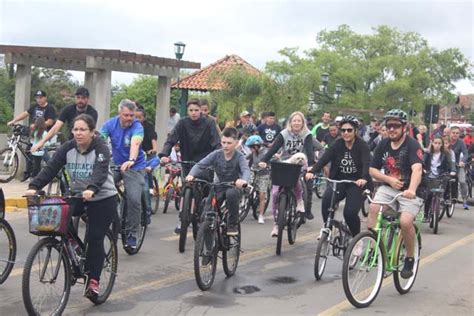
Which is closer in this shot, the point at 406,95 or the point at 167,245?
the point at 167,245

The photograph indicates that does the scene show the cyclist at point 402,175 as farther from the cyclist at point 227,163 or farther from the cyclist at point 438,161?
the cyclist at point 438,161

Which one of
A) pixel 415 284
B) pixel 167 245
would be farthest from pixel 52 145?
pixel 415 284

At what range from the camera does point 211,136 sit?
9242 millimetres

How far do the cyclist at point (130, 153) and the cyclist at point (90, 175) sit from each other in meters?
2.14

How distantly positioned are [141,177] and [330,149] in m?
2.40

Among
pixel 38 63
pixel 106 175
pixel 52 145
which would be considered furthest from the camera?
pixel 38 63

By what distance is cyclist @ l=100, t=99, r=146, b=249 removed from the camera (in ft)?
26.7

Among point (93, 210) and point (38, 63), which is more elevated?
point (38, 63)

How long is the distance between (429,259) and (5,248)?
5.68 metres

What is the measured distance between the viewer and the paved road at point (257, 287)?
6238 mm

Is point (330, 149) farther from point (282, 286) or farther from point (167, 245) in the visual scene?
point (167, 245)

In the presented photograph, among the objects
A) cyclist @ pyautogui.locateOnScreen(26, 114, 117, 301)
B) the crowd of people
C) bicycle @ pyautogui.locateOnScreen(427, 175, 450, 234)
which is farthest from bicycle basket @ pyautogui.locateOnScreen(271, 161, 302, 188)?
bicycle @ pyautogui.locateOnScreen(427, 175, 450, 234)

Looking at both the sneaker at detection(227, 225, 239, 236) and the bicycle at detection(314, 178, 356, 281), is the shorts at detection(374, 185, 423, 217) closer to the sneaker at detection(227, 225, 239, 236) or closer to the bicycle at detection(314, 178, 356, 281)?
the bicycle at detection(314, 178, 356, 281)

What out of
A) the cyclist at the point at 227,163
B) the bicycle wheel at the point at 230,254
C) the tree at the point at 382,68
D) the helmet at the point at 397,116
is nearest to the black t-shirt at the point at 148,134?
the cyclist at the point at 227,163
